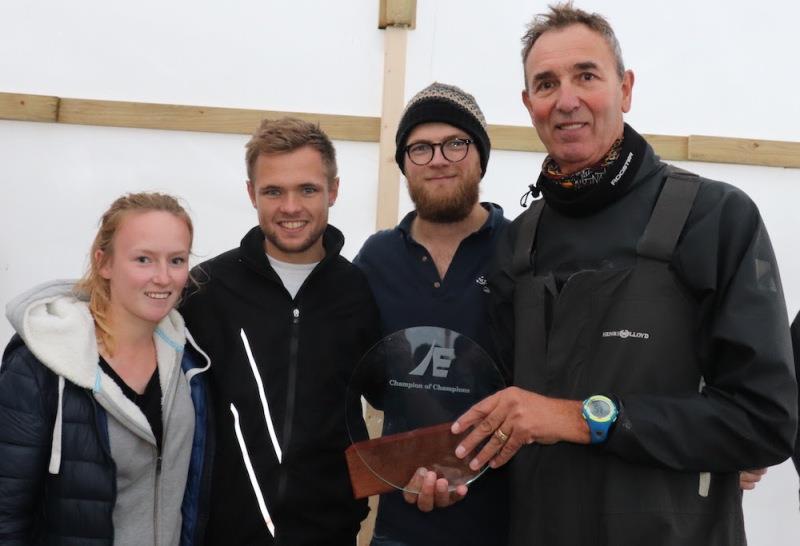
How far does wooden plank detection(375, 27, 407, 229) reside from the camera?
3596 millimetres

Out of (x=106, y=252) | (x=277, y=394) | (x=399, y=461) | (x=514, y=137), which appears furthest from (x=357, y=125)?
(x=399, y=461)

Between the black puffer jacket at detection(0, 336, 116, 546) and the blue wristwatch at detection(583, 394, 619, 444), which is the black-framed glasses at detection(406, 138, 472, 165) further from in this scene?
the black puffer jacket at detection(0, 336, 116, 546)

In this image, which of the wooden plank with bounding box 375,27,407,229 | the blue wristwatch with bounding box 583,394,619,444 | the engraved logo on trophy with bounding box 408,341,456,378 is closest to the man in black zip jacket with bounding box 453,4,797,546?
the blue wristwatch with bounding box 583,394,619,444

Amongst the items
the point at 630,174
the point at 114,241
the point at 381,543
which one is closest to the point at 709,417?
the point at 630,174

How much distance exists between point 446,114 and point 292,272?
735 mm

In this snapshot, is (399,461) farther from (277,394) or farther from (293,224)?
(293,224)

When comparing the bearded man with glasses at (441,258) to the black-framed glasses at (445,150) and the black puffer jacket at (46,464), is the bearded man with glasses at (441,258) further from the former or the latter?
the black puffer jacket at (46,464)

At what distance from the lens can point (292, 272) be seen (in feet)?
7.39

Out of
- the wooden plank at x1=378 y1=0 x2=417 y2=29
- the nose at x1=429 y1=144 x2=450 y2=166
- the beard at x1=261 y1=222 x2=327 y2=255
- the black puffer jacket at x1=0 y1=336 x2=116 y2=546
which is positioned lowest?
the black puffer jacket at x1=0 y1=336 x2=116 y2=546

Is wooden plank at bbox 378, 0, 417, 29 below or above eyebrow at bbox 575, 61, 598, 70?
above

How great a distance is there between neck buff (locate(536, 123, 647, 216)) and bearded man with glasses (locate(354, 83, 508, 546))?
0.47 meters

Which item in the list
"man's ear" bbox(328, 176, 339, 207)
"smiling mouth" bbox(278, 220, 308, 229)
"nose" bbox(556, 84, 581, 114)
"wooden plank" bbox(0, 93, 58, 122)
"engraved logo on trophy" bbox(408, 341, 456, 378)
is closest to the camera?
"nose" bbox(556, 84, 581, 114)

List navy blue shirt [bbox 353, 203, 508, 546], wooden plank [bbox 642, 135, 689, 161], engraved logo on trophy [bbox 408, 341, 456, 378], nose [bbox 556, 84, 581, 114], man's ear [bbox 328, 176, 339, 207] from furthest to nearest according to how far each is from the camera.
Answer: wooden plank [bbox 642, 135, 689, 161] < man's ear [bbox 328, 176, 339, 207] < navy blue shirt [bbox 353, 203, 508, 546] < engraved logo on trophy [bbox 408, 341, 456, 378] < nose [bbox 556, 84, 581, 114]

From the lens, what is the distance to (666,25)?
3.60 metres
